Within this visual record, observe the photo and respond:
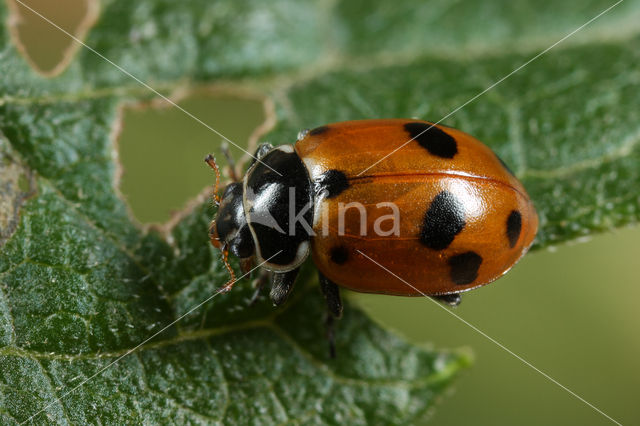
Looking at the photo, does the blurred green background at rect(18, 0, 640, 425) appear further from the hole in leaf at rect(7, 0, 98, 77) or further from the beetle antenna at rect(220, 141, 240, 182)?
the hole in leaf at rect(7, 0, 98, 77)

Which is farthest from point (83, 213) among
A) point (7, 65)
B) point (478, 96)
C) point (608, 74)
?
point (608, 74)

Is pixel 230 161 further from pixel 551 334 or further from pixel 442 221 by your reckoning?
pixel 551 334

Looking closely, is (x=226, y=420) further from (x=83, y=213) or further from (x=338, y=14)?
(x=338, y=14)

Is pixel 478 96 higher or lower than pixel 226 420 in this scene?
higher

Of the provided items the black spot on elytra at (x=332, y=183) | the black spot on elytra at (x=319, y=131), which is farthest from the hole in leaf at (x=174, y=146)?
the black spot on elytra at (x=332, y=183)

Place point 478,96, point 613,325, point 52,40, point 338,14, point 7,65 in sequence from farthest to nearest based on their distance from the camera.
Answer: point 613,325, point 338,14, point 478,96, point 52,40, point 7,65

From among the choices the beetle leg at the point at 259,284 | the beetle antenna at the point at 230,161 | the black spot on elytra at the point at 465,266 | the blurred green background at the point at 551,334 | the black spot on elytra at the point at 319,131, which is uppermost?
the beetle antenna at the point at 230,161

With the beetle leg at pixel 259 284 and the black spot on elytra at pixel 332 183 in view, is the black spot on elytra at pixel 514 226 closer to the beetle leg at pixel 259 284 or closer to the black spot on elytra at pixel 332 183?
the black spot on elytra at pixel 332 183
